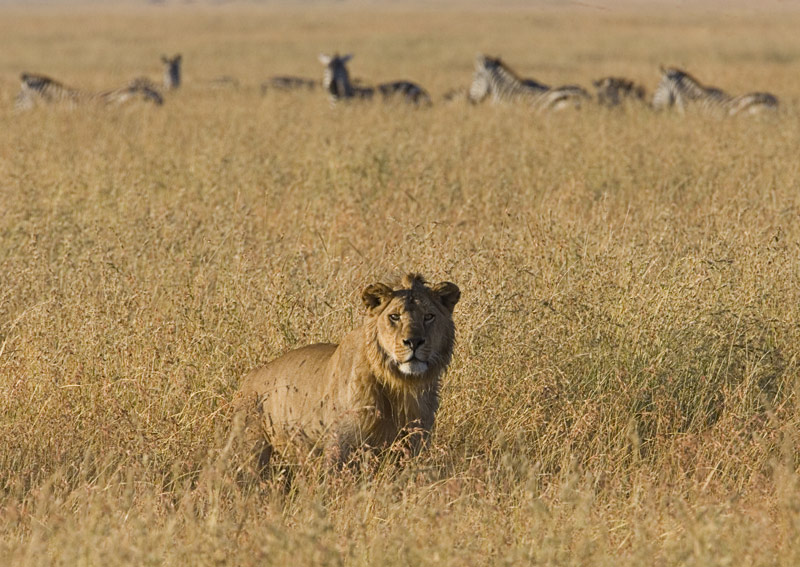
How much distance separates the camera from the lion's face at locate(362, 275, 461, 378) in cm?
445

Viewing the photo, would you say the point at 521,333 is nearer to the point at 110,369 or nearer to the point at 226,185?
the point at 110,369

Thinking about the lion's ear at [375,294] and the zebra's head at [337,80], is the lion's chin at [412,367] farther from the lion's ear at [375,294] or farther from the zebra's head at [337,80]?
the zebra's head at [337,80]

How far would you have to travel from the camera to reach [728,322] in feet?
19.6

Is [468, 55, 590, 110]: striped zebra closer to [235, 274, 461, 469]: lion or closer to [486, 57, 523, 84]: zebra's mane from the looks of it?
[486, 57, 523, 84]: zebra's mane

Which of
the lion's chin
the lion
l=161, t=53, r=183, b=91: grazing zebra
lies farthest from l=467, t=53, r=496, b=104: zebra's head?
the lion's chin

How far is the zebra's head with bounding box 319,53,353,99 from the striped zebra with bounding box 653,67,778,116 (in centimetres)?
529

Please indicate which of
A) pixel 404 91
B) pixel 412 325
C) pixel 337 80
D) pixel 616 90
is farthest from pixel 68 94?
pixel 412 325

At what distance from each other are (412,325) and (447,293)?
0.32 m

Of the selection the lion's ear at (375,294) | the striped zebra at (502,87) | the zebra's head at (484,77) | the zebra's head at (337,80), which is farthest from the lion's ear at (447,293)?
the zebra's head at (484,77)

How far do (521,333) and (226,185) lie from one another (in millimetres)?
4999

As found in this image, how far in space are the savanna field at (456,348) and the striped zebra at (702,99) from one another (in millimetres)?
5417

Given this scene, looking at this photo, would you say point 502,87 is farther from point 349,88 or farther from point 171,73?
point 171,73

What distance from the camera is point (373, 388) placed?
4664mm

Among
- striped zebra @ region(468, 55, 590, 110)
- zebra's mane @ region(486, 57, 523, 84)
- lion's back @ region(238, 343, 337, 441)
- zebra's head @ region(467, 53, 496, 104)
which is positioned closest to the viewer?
lion's back @ region(238, 343, 337, 441)
